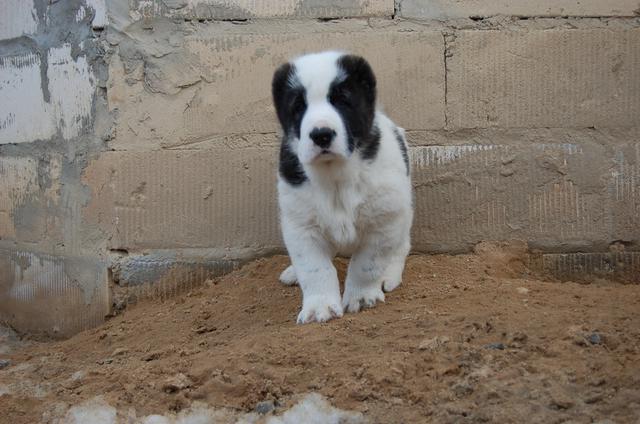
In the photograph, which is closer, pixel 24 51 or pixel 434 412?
pixel 434 412

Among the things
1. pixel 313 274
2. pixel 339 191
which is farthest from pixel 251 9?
pixel 313 274

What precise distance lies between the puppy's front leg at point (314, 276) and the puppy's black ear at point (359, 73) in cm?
73

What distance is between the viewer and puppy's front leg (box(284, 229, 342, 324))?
3.71 m

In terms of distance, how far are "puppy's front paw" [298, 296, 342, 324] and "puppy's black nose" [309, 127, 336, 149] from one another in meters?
0.74

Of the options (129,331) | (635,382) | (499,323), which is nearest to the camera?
(635,382)

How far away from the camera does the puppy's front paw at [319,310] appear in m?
3.67

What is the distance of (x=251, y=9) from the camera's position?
15.1 ft

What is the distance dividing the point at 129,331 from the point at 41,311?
3.17 ft

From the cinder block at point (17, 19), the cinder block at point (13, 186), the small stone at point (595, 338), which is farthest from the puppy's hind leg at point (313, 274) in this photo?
the cinder block at point (17, 19)

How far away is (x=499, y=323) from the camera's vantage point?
3199 mm

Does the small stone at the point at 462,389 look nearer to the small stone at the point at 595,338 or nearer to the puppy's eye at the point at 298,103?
the small stone at the point at 595,338

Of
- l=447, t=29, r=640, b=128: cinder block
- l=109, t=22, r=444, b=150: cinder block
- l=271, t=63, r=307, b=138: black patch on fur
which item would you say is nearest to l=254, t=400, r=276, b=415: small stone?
l=271, t=63, r=307, b=138: black patch on fur

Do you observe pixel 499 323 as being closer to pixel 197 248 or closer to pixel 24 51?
pixel 197 248

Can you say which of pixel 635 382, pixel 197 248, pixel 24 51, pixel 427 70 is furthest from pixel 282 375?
pixel 24 51
